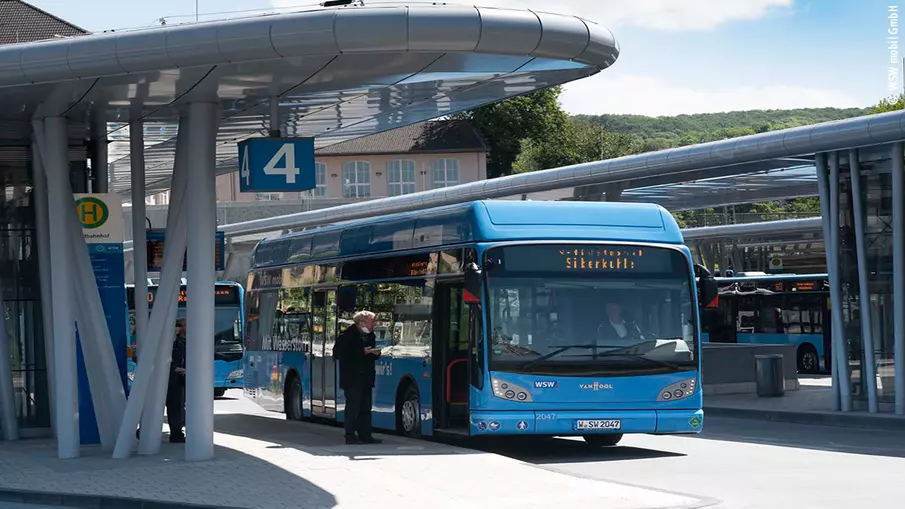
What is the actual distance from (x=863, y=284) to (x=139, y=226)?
476 inches

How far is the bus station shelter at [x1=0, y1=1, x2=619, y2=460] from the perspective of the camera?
12984 millimetres

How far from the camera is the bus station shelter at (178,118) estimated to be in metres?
13.0

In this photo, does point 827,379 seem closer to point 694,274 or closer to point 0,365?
point 694,274

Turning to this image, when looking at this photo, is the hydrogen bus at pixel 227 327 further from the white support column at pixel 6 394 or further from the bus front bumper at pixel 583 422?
the bus front bumper at pixel 583 422

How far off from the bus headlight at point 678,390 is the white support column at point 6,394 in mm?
8525

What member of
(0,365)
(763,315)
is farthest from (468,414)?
(763,315)

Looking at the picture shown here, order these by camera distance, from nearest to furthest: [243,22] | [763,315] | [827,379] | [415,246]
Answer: [243,22]
[415,246]
[827,379]
[763,315]

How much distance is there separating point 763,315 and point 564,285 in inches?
977

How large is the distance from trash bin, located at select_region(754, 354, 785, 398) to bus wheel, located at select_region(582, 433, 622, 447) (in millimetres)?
9862

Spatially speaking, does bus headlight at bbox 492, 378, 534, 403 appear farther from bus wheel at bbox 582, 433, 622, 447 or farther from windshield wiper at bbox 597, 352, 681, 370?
bus wheel at bbox 582, 433, 622, 447

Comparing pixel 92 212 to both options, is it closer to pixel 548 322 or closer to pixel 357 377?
pixel 357 377

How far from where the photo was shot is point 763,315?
3981 centimetres

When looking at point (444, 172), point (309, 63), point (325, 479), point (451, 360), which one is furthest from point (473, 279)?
point (444, 172)

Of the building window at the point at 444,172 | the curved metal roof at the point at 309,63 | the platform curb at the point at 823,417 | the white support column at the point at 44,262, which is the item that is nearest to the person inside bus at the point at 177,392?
the white support column at the point at 44,262
